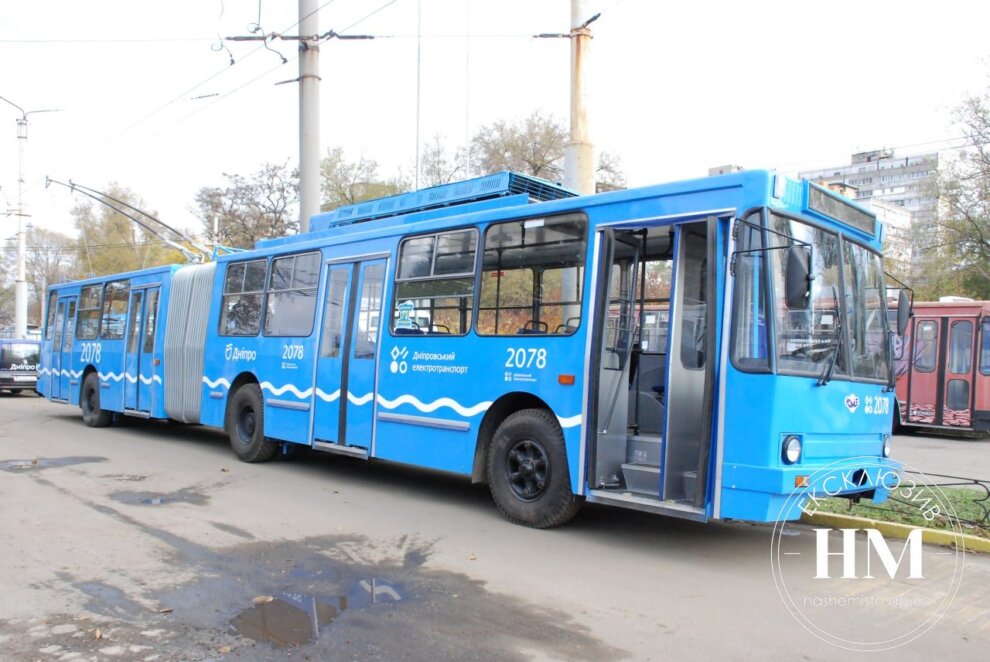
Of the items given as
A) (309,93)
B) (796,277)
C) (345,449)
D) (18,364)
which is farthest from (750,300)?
(18,364)

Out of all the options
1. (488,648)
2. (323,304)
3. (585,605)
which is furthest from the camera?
(323,304)

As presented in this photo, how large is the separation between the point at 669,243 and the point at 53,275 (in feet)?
226

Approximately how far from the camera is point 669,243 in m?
7.34

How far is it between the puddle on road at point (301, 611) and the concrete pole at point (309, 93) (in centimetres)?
1082

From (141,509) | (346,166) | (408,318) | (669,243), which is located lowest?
(141,509)

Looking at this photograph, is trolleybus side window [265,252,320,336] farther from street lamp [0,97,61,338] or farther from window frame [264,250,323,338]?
street lamp [0,97,61,338]

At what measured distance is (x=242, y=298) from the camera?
12031 millimetres

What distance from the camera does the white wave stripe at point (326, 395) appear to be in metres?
9.84

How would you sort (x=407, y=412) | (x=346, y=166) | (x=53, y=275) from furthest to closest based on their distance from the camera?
(x=53, y=275), (x=346, y=166), (x=407, y=412)

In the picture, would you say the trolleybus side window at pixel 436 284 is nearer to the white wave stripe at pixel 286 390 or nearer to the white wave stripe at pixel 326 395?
the white wave stripe at pixel 326 395

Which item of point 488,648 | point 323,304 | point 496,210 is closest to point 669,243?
point 496,210

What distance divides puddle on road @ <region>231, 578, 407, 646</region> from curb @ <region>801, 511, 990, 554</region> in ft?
14.9

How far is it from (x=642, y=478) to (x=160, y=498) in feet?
17.9

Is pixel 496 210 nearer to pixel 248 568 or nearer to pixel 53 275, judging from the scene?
pixel 248 568
